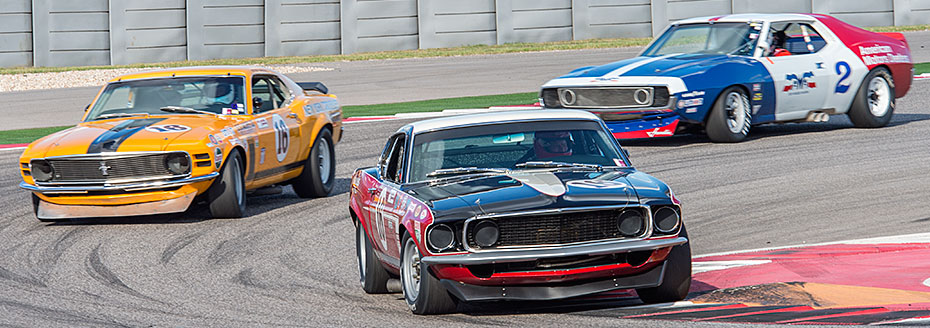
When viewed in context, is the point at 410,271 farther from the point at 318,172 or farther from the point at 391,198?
the point at 318,172

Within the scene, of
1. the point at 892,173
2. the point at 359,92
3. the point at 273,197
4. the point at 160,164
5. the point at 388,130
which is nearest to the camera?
the point at 160,164

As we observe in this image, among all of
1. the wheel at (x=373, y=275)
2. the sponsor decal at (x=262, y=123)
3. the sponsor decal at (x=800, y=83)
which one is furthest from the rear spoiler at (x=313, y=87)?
the wheel at (x=373, y=275)

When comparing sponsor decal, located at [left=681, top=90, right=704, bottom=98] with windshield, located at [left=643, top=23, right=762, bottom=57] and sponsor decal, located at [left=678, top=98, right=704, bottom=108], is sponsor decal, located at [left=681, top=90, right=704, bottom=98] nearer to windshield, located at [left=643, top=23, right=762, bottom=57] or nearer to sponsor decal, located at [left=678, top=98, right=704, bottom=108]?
sponsor decal, located at [left=678, top=98, right=704, bottom=108]

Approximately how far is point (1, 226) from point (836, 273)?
276 inches

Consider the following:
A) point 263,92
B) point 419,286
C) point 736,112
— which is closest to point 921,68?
point 736,112

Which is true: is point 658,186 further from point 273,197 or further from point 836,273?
point 273,197

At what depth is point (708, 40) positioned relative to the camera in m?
14.5

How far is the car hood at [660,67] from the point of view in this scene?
13516 mm

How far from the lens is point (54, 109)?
73.6 feet

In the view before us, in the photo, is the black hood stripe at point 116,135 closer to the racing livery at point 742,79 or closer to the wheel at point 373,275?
the wheel at point 373,275

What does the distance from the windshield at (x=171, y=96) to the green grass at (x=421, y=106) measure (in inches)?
295

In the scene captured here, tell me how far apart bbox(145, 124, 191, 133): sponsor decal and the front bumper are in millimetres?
626

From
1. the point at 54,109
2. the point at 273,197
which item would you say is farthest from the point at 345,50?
the point at 273,197

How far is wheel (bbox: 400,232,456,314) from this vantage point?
245 inches
